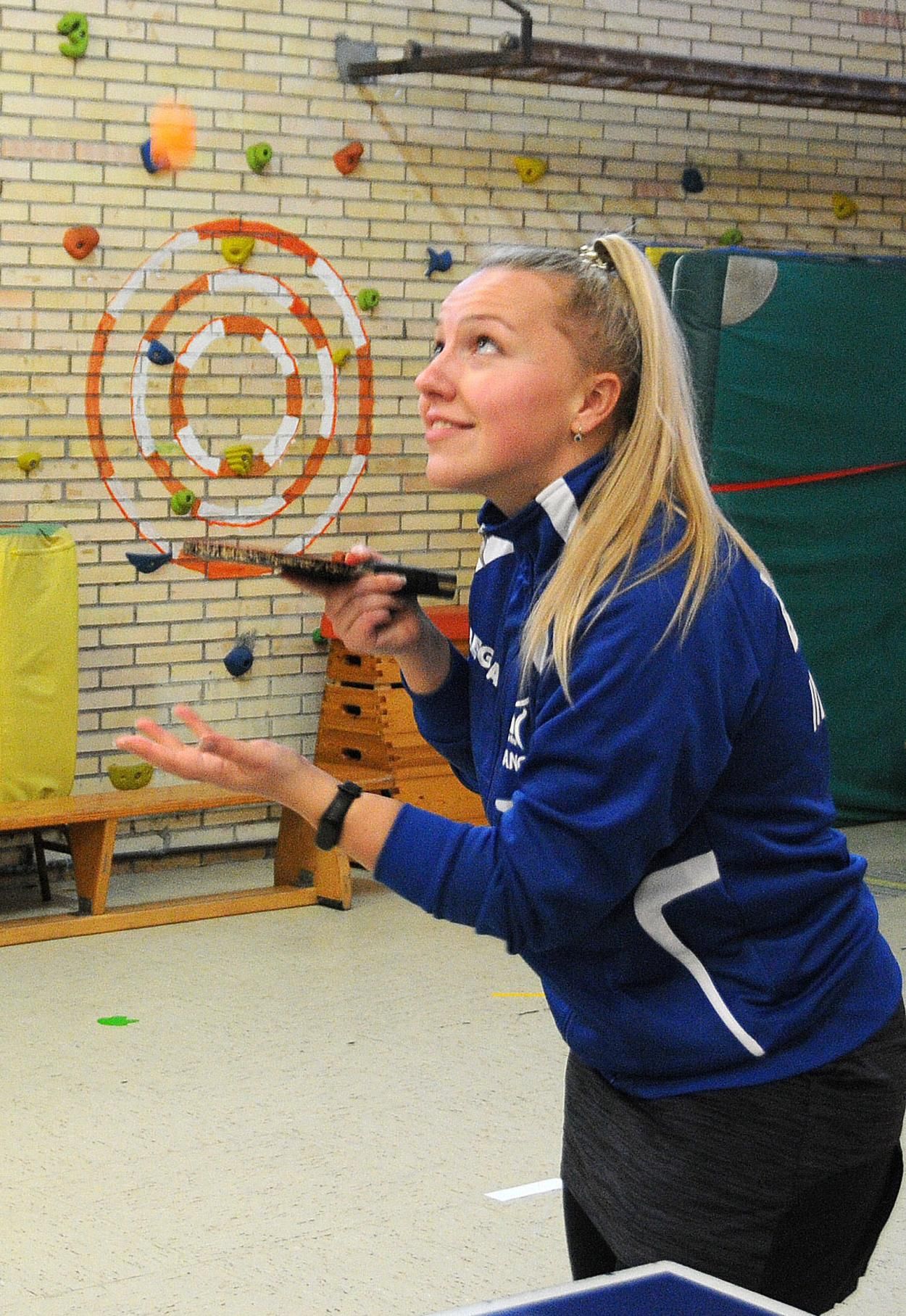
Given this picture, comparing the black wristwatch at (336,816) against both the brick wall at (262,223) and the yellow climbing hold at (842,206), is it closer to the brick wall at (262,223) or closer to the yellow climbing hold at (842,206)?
the brick wall at (262,223)

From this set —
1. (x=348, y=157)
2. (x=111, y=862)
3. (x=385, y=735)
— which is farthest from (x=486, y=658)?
(x=348, y=157)

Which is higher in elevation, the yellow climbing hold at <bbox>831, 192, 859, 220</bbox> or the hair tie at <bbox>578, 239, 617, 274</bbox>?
the yellow climbing hold at <bbox>831, 192, 859, 220</bbox>

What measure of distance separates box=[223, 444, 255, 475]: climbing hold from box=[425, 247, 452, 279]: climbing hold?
114cm

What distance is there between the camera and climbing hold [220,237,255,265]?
645cm

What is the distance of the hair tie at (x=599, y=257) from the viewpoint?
1694 mm

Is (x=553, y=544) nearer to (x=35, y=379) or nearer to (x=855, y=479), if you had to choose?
(x=35, y=379)

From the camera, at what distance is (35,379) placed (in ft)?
20.0

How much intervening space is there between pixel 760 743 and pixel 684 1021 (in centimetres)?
28

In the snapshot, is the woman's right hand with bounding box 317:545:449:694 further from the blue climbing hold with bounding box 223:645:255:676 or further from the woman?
the blue climbing hold with bounding box 223:645:255:676

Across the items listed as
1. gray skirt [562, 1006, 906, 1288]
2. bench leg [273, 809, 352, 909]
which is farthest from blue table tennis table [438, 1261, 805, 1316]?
bench leg [273, 809, 352, 909]

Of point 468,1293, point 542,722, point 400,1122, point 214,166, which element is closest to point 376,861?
point 542,722

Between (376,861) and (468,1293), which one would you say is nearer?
(376,861)

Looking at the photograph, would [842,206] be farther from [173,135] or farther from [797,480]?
[173,135]

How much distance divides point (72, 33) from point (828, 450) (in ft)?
11.5
